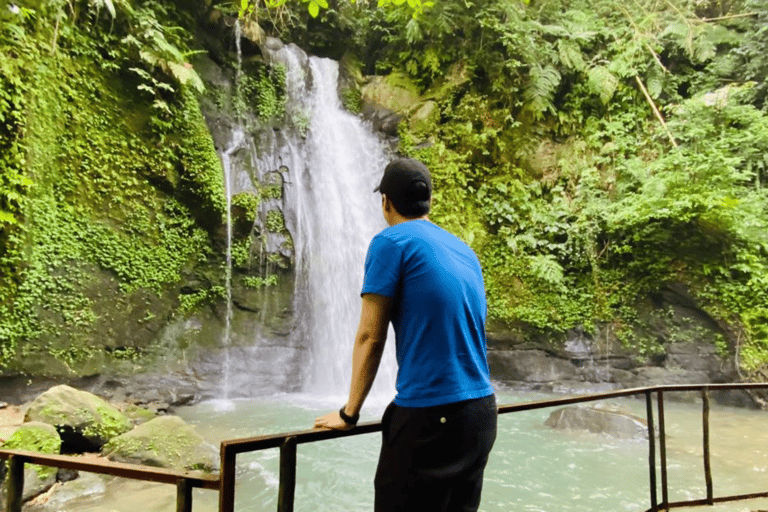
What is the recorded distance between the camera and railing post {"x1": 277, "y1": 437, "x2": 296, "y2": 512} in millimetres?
1639

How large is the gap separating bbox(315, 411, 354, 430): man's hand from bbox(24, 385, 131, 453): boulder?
5.28 meters

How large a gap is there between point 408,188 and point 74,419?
575 centimetres

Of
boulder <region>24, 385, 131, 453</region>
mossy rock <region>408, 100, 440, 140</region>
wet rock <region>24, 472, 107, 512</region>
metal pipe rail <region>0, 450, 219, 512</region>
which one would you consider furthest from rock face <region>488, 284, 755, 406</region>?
metal pipe rail <region>0, 450, 219, 512</region>

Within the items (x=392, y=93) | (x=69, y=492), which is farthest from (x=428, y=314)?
(x=392, y=93)

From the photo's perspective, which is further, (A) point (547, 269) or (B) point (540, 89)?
(B) point (540, 89)

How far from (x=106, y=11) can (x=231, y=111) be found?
10.3ft

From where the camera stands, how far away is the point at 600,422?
7227mm

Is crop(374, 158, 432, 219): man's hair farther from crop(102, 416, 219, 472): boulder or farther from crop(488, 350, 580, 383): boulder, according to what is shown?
crop(488, 350, 580, 383): boulder

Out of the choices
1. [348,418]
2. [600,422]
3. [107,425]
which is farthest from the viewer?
[600,422]

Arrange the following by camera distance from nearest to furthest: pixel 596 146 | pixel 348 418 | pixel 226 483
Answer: pixel 226 483 → pixel 348 418 → pixel 596 146

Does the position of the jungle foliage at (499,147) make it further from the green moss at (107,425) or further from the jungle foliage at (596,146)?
the green moss at (107,425)

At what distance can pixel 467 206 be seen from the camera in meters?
12.3

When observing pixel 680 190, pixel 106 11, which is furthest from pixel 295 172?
pixel 680 190

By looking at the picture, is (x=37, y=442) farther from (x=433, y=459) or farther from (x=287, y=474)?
(x=433, y=459)
